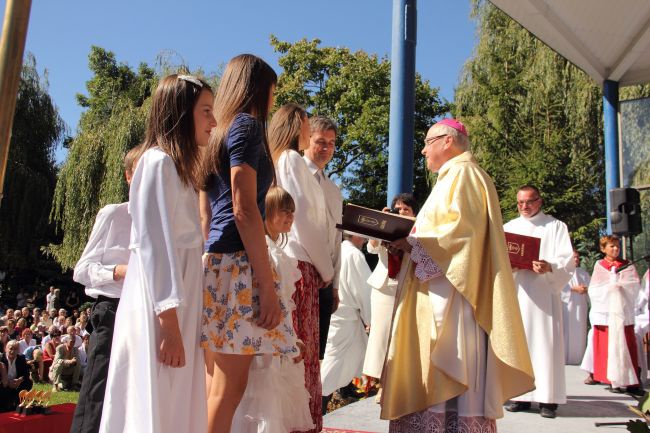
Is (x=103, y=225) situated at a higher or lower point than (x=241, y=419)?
higher

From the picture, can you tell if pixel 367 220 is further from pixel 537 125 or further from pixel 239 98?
pixel 537 125

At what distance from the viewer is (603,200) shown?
1838cm

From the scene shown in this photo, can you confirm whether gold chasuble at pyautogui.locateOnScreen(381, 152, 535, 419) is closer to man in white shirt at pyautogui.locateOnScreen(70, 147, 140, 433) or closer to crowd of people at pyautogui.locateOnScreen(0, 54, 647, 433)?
crowd of people at pyautogui.locateOnScreen(0, 54, 647, 433)

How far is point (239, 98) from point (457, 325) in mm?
1867

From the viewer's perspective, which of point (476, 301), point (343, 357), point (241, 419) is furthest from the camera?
point (343, 357)

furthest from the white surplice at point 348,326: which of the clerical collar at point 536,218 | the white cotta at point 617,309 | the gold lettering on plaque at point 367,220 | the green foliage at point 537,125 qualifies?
the green foliage at point 537,125

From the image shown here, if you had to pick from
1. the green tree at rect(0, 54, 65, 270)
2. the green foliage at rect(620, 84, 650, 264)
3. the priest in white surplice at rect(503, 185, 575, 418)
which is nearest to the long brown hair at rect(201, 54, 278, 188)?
the priest in white surplice at rect(503, 185, 575, 418)

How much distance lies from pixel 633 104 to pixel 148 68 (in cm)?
2997

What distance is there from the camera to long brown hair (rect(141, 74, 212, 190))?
2592 millimetres

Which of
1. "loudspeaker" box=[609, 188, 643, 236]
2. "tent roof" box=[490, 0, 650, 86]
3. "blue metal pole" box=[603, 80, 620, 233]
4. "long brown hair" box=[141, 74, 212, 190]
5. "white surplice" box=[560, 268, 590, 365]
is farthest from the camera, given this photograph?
"blue metal pole" box=[603, 80, 620, 233]

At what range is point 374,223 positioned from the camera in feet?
12.8

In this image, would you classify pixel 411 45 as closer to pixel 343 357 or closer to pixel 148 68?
pixel 343 357

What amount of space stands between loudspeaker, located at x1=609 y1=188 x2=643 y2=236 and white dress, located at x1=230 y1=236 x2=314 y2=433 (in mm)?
6218

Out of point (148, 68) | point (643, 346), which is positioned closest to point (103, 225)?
point (643, 346)
